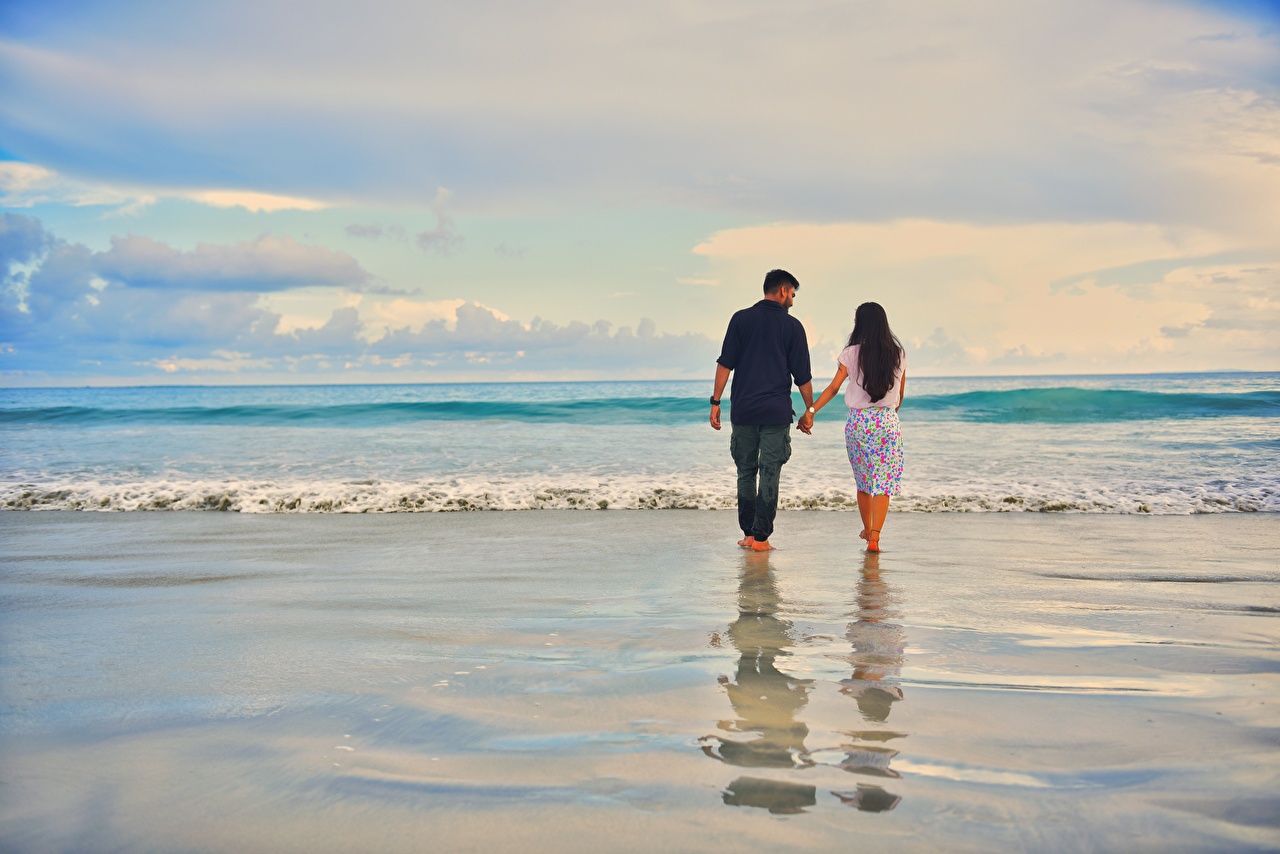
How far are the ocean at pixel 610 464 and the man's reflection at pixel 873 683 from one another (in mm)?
4958

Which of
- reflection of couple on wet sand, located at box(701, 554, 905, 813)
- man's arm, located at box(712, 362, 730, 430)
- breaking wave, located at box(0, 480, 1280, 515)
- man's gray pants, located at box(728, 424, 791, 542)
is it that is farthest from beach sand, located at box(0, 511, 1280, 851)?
breaking wave, located at box(0, 480, 1280, 515)

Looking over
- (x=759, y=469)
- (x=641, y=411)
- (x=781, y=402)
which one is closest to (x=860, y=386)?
(x=781, y=402)

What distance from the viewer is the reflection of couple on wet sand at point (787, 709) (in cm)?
215

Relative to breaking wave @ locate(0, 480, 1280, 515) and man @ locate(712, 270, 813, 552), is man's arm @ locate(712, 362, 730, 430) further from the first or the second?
breaking wave @ locate(0, 480, 1280, 515)

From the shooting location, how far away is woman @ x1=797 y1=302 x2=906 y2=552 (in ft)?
20.7

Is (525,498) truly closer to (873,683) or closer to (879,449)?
(879,449)

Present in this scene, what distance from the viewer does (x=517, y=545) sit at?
6930 mm

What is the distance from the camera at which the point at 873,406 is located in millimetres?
6492

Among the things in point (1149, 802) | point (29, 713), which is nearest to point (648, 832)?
point (1149, 802)

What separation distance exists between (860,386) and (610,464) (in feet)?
22.8

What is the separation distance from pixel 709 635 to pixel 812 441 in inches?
508

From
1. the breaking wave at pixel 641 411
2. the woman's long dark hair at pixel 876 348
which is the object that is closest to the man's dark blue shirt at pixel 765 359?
the woman's long dark hair at pixel 876 348

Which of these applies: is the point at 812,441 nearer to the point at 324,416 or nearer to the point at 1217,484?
the point at 1217,484

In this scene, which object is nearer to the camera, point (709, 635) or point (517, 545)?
point (709, 635)
